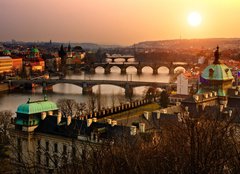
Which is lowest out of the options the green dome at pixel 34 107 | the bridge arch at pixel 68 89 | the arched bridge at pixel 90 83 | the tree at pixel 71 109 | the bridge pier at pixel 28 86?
the bridge arch at pixel 68 89

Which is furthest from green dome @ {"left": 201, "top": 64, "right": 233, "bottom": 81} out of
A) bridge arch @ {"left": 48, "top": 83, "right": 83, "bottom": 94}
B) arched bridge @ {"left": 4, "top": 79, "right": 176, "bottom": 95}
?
bridge arch @ {"left": 48, "top": 83, "right": 83, "bottom": 94}

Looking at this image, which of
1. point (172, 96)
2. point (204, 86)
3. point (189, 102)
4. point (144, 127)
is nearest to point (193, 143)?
point (144, 127)

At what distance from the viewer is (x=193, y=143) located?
430cm

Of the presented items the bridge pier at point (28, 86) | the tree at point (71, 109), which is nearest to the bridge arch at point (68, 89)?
the bridge pier at point (28, 86)

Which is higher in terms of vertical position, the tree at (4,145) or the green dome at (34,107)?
the green dome at (34,107)

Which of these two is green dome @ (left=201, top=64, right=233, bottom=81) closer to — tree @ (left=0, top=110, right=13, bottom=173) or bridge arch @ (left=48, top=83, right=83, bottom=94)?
tree @ (left=0, top=110, right=13, bottom=173)

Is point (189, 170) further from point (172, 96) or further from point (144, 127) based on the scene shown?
point (172, 96)

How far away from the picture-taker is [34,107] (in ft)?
46.1

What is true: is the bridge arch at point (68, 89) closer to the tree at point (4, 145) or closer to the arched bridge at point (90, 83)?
the arched bridge at point (90, 83)

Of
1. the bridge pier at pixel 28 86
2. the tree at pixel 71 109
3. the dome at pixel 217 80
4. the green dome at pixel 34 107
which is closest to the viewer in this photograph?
the green dome at pixel 34 107

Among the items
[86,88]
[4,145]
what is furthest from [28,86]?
[4,145]

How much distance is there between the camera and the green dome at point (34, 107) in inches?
545

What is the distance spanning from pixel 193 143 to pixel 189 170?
0.30m

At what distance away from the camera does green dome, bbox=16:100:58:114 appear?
45.5 ft
